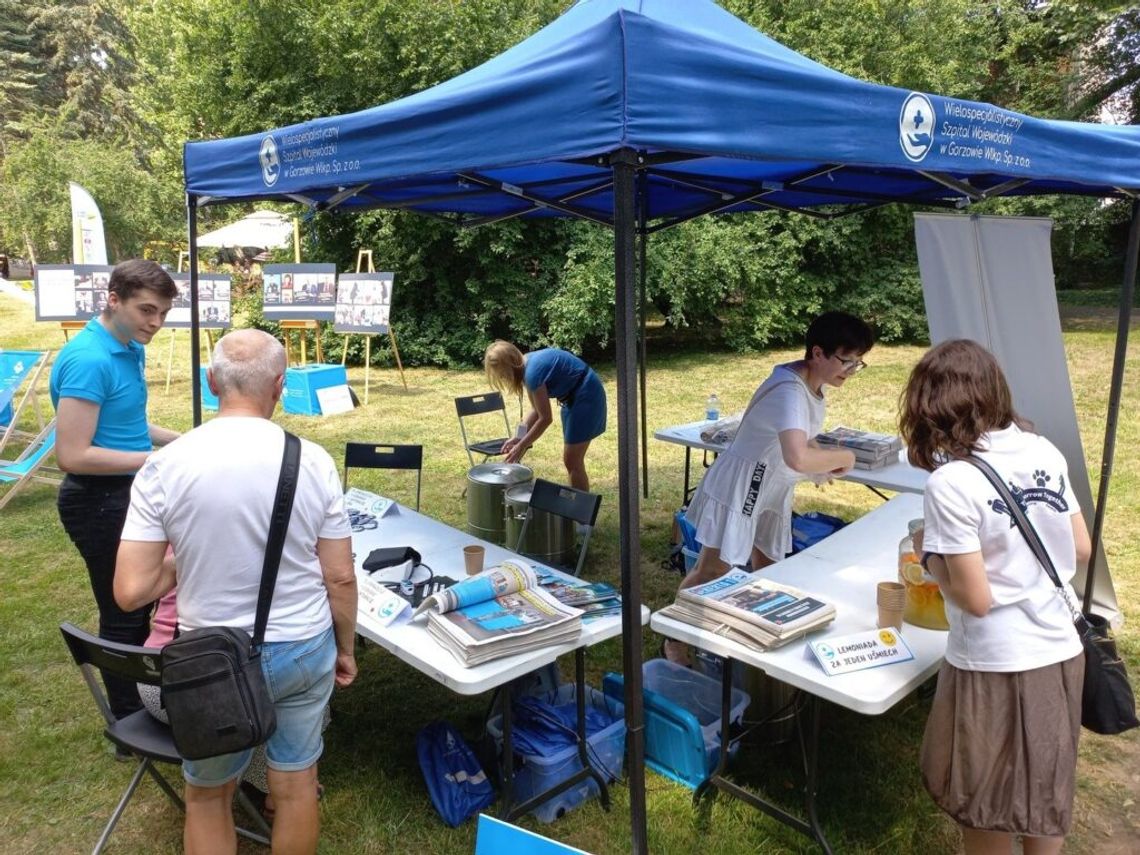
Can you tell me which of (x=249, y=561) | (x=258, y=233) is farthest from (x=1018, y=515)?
(x=258, y=233)

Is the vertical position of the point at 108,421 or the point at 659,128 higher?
the point at 659,128

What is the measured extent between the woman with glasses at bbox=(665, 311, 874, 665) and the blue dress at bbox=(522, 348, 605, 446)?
181 centimetres

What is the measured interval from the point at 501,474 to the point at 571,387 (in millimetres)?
783

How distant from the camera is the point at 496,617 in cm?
226

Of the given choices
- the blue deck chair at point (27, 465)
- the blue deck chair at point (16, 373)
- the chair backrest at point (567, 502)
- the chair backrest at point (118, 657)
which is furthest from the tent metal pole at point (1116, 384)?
the blue deck chair at point (16, 373)

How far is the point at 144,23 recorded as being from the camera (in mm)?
12398

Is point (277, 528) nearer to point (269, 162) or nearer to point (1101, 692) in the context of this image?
point (269, 162)

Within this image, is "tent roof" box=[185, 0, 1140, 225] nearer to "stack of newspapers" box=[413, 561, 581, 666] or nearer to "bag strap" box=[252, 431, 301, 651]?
"bag strap" box=[252, 431, 301, 651]

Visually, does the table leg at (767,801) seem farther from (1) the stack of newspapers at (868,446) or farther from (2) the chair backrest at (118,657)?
(1) the stack of newspapers at (868,446)

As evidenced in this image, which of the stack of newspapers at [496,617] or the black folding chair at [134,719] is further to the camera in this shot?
the stack of newspapers at [496,617]

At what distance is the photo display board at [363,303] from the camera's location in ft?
32.6

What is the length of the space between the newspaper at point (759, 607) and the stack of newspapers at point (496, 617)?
0.38 meters

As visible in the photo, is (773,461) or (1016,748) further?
(773,461)

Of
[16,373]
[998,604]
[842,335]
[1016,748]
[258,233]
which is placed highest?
[258,233]
